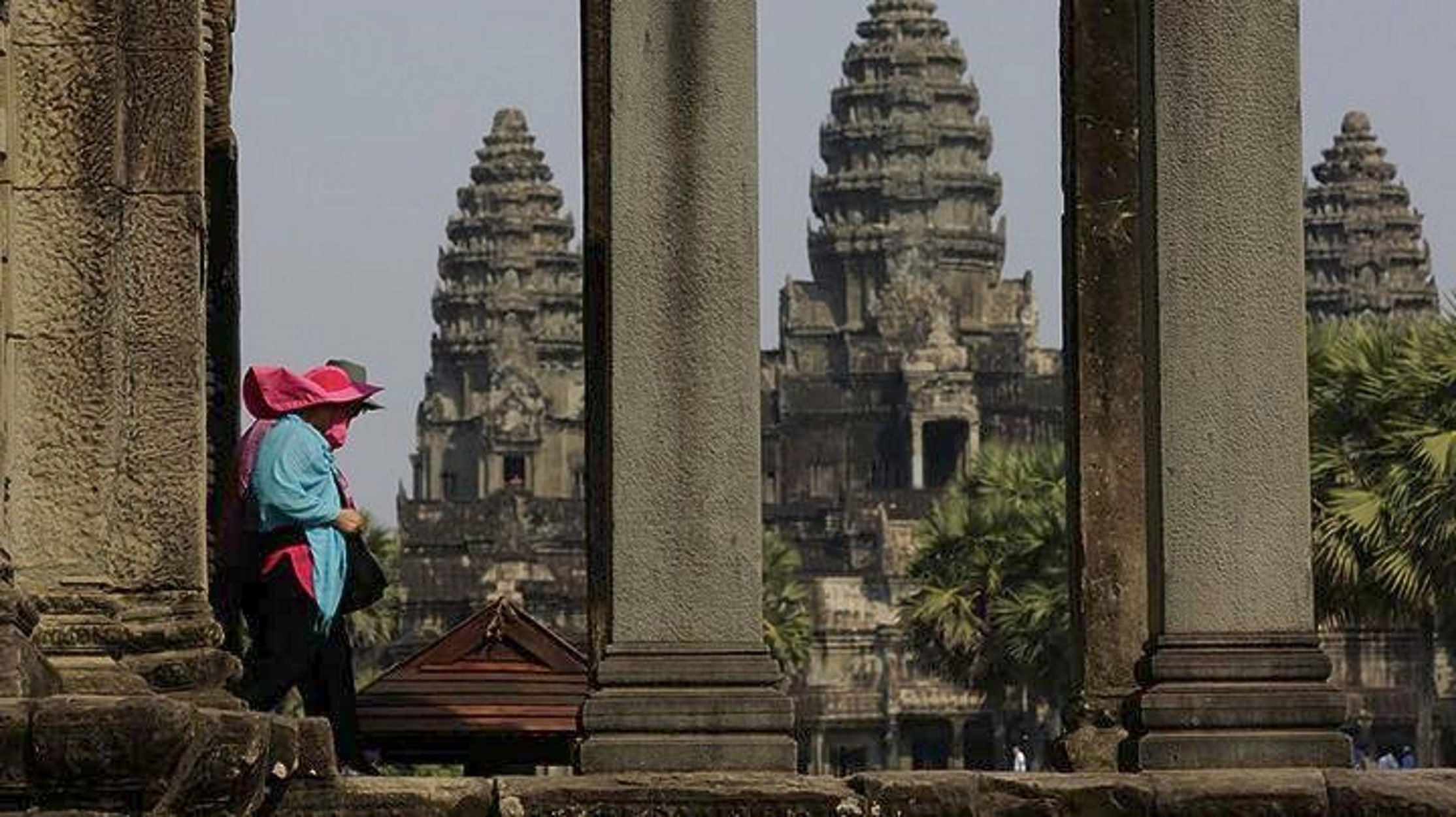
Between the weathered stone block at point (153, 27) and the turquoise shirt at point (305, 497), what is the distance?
1.78 m

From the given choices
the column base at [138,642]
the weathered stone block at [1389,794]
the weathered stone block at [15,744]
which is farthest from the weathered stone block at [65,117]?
the weathered stone block at [1389,794]

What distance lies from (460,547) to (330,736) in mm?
125713

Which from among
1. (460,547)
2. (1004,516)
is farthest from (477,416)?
(1004,516)

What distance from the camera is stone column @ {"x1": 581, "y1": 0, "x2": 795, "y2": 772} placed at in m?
18.9

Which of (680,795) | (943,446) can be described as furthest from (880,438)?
(680,795)

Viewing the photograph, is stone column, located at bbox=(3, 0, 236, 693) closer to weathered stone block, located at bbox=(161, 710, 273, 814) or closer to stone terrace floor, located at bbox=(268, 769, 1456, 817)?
stone terrace floor, located at bbox=(268, 769, 1456, 817)

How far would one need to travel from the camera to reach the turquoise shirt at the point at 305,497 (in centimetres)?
1914

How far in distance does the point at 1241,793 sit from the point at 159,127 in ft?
16.2

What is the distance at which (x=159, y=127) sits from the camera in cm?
1833

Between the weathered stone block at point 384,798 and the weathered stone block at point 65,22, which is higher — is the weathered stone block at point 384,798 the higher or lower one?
the lower one

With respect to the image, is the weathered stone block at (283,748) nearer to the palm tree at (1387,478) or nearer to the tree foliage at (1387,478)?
the tree foliage at (1387,478)

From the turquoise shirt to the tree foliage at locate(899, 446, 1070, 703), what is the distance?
1821 inches

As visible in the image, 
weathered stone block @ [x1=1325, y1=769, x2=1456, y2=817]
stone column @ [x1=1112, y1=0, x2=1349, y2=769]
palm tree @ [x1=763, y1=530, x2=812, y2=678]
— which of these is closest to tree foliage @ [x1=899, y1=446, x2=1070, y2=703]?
palm tree @ [x1=763, y1=530, x2=812, y2=678]

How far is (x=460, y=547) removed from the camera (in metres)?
143
